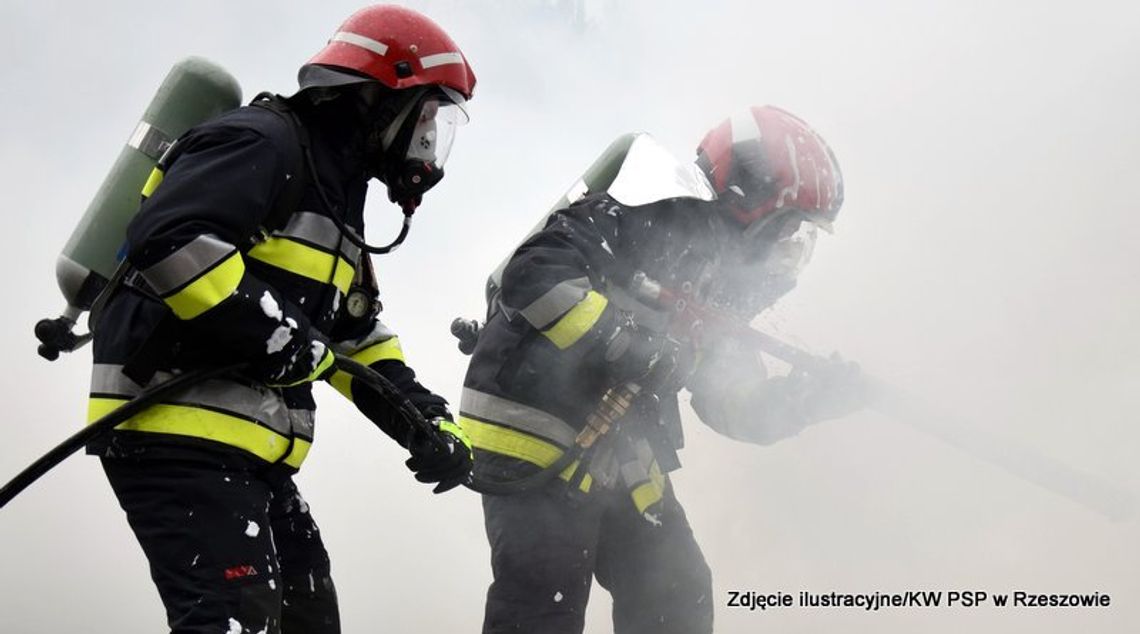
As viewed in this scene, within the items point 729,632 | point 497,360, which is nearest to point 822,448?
point 729,632

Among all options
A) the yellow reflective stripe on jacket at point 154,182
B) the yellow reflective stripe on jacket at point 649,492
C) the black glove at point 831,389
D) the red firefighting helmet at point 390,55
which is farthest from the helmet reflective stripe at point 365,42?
the black glove at point 831,389

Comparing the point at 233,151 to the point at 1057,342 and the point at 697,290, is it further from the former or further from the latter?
the point at 1057,342

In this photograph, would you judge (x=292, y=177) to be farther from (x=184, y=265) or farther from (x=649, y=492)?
(x=649, y=492)

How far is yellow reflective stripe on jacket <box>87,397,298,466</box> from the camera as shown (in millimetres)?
2273

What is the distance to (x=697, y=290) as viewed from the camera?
3672 millimetres

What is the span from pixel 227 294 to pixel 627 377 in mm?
1419

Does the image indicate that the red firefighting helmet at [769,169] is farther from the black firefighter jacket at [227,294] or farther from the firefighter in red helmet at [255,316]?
the black firefighter jacket at [227,294]

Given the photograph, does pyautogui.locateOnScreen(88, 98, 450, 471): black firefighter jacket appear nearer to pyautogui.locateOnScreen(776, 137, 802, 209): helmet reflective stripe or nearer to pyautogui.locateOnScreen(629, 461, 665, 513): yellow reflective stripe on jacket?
pyautogui.locateOnScreen(629, 461, 665, 513): yellow reflective stripe on jacket

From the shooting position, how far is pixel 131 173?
9.61ft

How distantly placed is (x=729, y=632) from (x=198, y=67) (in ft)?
11.6

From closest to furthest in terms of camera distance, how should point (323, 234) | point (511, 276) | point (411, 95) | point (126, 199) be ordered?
point (323, 234) < point (411, 95) < point (126, 199) < point (511, 276)

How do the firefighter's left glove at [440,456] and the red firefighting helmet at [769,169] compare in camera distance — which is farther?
the red firefighting helmet at [769,169]

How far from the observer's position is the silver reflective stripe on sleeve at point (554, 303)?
3.24m

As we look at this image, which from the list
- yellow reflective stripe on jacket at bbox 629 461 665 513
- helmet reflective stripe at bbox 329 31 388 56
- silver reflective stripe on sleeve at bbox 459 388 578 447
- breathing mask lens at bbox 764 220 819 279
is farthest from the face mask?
breathing mask lens at bbox 764 220 819 279
